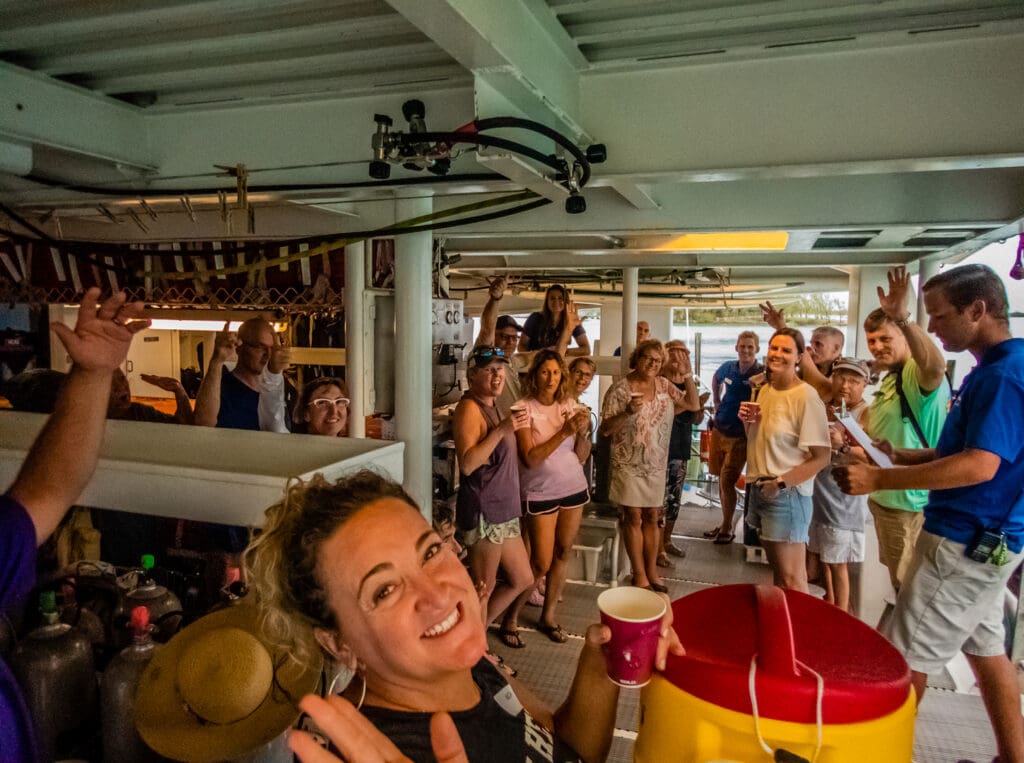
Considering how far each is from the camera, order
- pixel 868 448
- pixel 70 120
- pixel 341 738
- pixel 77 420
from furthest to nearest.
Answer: pixel 868 448 < pixel 70 120 < pixel 77 420 < pixel 341 738

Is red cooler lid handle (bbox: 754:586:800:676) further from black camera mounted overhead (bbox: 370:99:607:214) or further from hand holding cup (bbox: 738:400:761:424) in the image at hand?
hand holding cup (bbox: 738:400:761:424)

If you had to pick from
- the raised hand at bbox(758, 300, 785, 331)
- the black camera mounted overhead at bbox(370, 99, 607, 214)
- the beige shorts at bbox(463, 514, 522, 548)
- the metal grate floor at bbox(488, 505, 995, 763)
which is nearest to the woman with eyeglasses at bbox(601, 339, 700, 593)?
the metal grate floor at bbox(488, 505, 995, 763)

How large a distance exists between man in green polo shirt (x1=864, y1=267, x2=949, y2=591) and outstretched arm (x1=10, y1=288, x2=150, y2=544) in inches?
131

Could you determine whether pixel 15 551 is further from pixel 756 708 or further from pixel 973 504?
pixel 973 504

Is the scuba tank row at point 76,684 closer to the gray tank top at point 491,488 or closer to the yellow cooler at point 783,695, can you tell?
the yellow cooler at point 783,695

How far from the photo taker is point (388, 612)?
1.14 m

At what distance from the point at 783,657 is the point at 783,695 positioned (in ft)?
0.20

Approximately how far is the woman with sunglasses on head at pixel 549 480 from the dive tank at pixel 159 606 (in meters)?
2.33

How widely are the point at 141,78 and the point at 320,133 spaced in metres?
0.63

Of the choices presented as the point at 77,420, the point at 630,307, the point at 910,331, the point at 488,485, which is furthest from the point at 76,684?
the point at 630,307

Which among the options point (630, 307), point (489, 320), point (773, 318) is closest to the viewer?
point (773, 318)

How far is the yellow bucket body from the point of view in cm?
100

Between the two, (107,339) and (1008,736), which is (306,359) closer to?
(107,339)

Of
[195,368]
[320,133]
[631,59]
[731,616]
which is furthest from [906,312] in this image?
[195,368]
